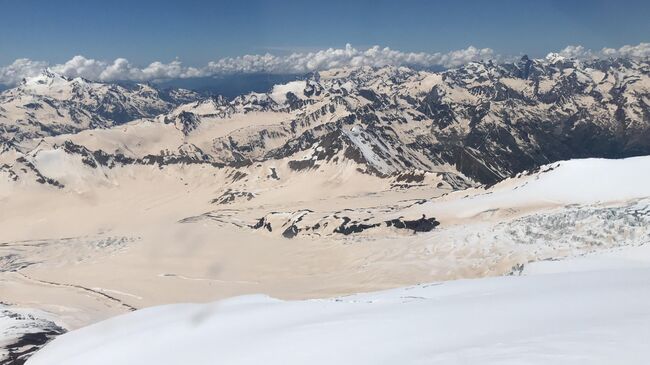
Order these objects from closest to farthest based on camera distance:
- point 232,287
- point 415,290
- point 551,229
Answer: point 415,290 → point 551,229 → point 232,287

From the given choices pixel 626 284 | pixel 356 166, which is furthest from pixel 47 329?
pixel 356 166

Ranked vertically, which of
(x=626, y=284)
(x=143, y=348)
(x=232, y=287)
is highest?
(x=626, y=284)

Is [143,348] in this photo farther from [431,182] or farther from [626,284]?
A: [431,182]

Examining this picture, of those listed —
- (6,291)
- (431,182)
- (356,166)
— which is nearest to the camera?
(6,291)

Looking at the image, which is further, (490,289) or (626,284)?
(490,289)

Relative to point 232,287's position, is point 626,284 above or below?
above

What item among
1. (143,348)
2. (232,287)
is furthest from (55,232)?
(143,348)
